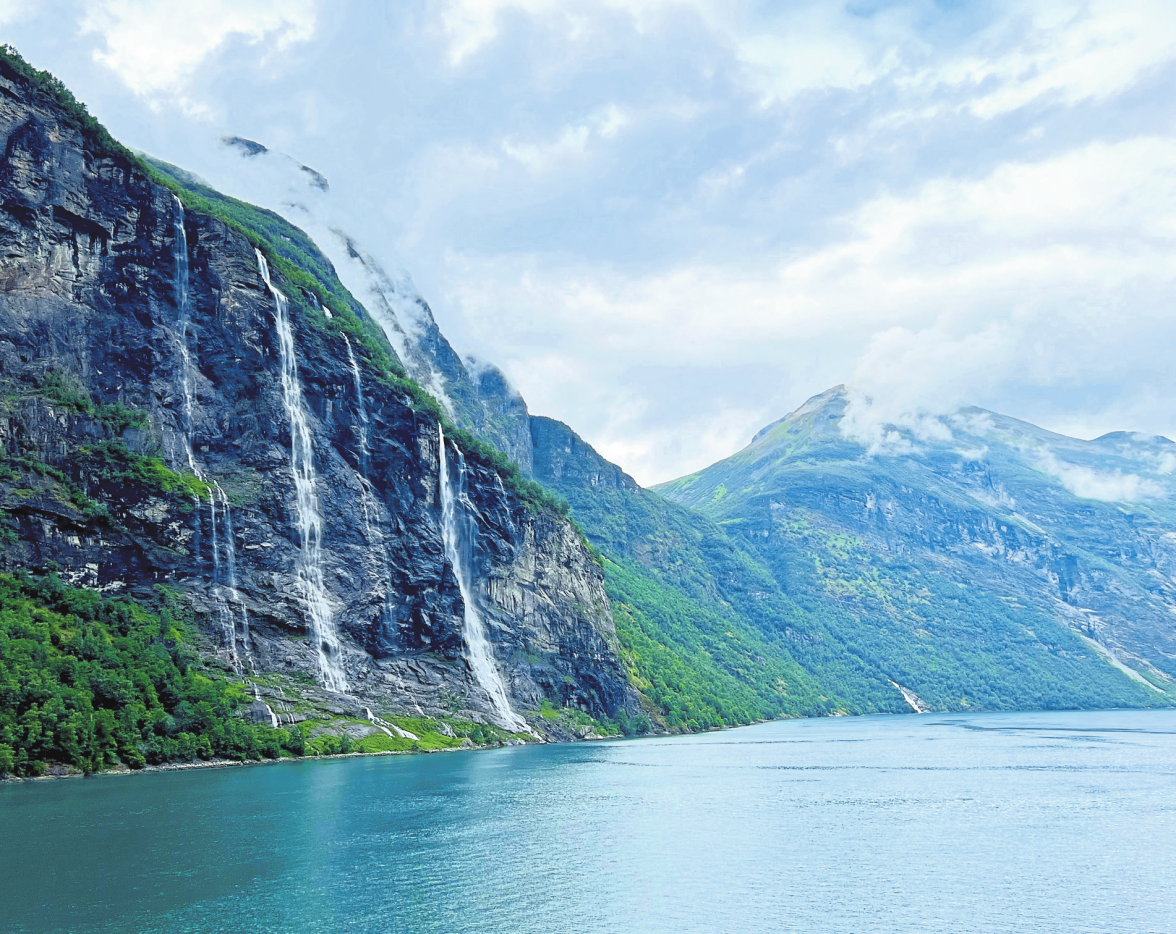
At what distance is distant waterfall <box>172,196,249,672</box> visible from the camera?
405 feet

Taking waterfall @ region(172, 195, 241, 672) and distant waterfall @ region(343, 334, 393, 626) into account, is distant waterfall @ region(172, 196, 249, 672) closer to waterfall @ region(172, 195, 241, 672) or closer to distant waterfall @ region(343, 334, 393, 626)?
waterfall @ region(172, 195, 241, 672)

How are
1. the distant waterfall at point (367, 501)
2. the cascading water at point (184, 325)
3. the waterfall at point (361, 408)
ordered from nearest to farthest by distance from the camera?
the cascading water at point (184, 325) < the distant waterfall at point (367, 501) < the waterfall at point (361, 408)

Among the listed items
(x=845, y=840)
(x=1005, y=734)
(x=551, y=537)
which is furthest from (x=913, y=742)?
(x=845, y=840)

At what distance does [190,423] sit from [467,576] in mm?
51322

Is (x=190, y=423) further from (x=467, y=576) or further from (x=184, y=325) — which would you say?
(x=467, y=576)

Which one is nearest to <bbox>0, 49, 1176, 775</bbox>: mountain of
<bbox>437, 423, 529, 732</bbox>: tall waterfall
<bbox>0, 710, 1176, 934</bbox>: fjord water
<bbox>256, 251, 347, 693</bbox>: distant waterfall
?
<bbox>256, 251, 347, 693</bbox>: distant waterfall

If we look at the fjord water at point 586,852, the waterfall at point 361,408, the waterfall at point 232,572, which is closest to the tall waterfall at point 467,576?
the waterfall at point 361,408

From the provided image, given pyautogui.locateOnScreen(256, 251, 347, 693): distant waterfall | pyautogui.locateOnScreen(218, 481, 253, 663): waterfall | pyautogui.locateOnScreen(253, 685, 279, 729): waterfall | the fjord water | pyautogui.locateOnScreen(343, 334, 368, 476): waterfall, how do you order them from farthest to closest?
pyautogui.locateOnScreen(343, 334, 368, 476): waterfall < pyautogui.locateOnScreen(256, 251, 347, 693): distant waterfall < pyautogui.locateOnScreen(218, 481, 253, 663): waterfall < pyautogui.locateOnScreen(253, 685, 279, 729): waterfall < the fjord water

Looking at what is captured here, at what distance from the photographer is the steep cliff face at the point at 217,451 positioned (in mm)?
120375

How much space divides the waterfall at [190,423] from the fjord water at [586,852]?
2604cm

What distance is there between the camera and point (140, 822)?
215ft

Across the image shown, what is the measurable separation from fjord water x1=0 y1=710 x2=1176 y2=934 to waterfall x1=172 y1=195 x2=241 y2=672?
26042 mm

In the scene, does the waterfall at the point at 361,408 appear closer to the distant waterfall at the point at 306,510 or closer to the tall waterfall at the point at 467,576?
the distant waterfall at the point at 306,510

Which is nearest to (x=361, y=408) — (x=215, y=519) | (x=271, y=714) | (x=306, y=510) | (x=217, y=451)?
(x=306, y=510)
